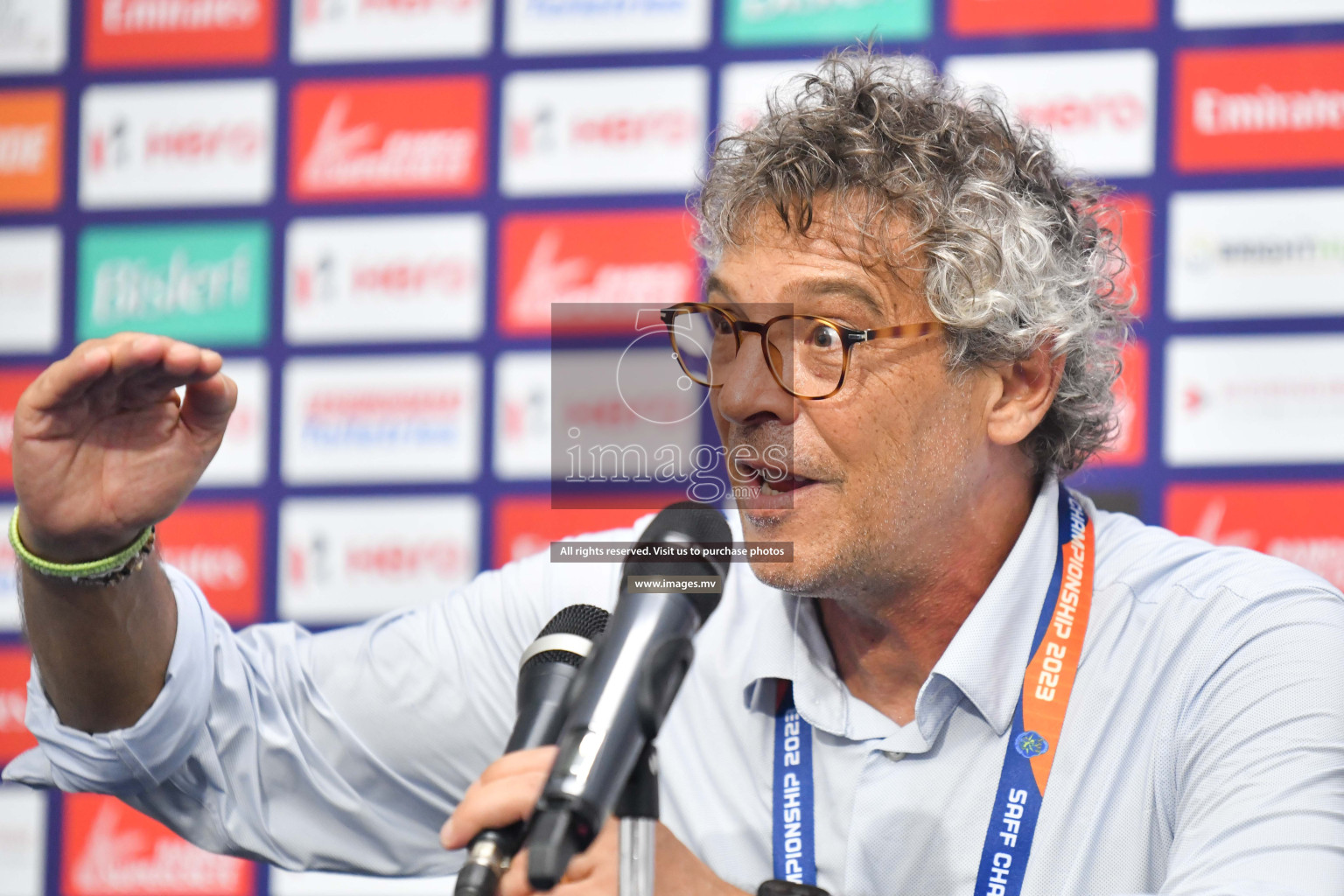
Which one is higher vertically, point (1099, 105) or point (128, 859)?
point (1099, 105)

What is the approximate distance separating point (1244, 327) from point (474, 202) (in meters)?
1.82

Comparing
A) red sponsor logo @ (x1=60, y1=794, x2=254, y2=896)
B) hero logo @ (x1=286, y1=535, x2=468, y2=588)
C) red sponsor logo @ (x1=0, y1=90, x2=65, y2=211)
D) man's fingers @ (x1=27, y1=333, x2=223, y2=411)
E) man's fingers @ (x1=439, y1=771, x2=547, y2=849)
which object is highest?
red sponsor logo @ (x1=0, y1=90, x2=65, y2=211)

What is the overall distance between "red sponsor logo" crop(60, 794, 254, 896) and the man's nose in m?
2.18

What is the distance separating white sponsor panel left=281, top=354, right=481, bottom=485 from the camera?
281 centimetres

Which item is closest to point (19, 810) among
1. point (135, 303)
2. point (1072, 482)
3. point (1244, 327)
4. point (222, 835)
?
point (135, 303)

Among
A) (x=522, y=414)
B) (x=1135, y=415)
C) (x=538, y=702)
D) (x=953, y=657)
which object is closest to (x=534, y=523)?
(x=522, y=414)

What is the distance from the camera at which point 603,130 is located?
2.80 metres

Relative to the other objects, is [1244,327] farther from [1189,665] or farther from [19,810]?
[19,810]

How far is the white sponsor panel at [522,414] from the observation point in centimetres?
278

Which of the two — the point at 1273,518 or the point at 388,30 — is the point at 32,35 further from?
the point at 1273,518

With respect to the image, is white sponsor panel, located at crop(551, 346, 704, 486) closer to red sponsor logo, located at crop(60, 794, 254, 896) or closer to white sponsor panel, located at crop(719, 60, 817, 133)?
white sponsor panel, located at crop(719, 60, 817, 133)

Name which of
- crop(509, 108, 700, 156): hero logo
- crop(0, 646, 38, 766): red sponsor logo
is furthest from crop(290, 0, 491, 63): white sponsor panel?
crop(0, 646, 38, 766): red sponsor logo

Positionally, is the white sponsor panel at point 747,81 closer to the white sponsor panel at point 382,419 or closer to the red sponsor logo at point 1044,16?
the red sponsor logo at point 1044,16

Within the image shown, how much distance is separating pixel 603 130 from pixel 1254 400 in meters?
1.63
